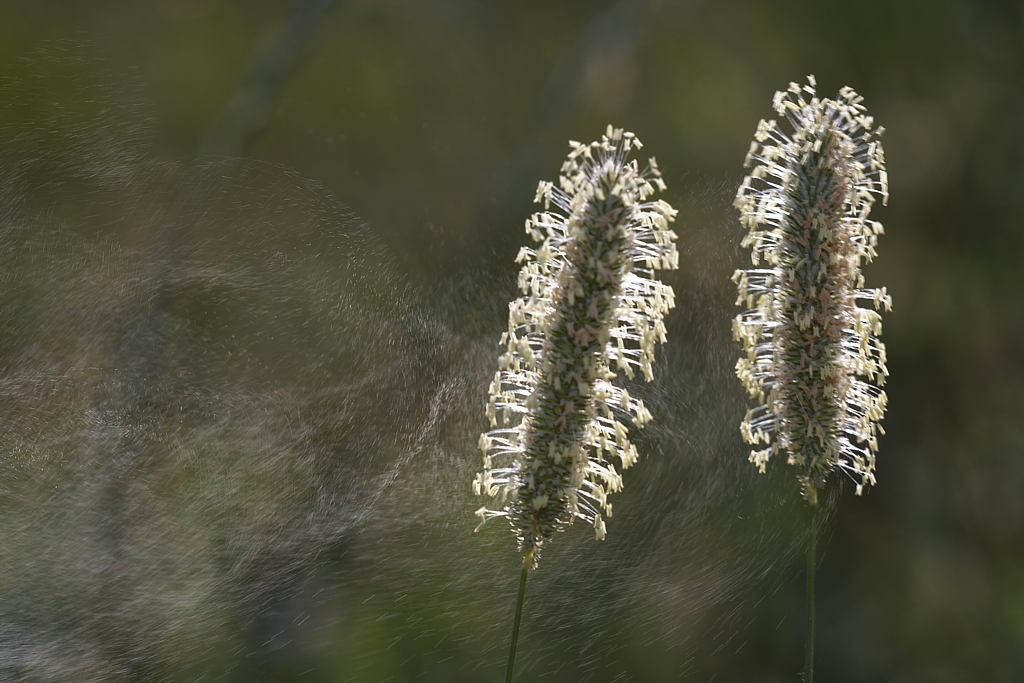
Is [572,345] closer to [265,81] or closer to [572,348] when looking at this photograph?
[572,348]

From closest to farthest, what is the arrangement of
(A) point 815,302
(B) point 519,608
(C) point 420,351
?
(B) point 519,608 < (A) point 815,302 < (C) point 420,351

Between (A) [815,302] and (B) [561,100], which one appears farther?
(B) [561,100]

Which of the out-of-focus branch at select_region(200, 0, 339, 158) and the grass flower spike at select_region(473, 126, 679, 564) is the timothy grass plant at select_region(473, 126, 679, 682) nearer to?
the grass flower spike at select_region(473, 126, 679, 564)

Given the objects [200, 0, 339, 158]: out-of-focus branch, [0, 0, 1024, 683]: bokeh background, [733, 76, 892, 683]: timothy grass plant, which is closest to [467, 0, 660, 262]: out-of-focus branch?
[0, 0, 1024, 683]: bokeh background

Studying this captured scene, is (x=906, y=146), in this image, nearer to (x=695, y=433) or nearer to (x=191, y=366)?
(x=695, y=433)

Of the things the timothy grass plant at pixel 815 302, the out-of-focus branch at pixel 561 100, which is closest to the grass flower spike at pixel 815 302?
the timothy grass plant at pixel 815 302

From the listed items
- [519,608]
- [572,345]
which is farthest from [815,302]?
[519,608]

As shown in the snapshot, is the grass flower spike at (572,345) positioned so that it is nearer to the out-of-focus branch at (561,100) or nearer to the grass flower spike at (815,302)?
the grass flower spike at (815,302)

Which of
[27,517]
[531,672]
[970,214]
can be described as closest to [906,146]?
[970,214]

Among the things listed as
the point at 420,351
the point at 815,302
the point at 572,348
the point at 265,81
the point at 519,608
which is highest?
the point at 265,81
